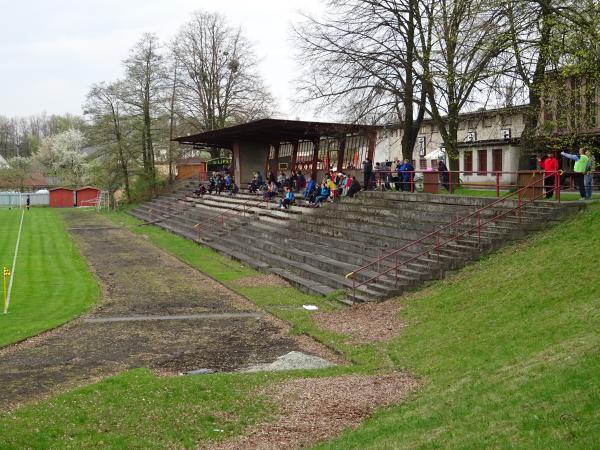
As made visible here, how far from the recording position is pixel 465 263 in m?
19.8

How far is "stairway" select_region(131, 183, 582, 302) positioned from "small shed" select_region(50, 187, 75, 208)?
4286 centimetres

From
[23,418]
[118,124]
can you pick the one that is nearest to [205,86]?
[118,124]

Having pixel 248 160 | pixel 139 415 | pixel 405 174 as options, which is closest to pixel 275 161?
pixel 248 160

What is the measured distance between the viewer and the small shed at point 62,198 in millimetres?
76562

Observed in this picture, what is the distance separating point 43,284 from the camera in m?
25.0

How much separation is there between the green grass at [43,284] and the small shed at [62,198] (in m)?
32.3

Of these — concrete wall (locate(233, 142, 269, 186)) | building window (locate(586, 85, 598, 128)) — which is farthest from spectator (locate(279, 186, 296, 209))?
building window (locate(586, 85, 598, 128))

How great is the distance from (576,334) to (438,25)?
62.3 feet

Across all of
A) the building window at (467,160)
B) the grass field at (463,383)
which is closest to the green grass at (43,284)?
the grass field at (463,383)

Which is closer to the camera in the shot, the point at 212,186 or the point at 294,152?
the point at 294,152

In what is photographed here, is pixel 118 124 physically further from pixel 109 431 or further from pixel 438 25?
pixel 109 431

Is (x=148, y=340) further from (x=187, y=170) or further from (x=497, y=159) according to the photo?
(x=187, y=170)

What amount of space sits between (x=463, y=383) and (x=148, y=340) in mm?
8827

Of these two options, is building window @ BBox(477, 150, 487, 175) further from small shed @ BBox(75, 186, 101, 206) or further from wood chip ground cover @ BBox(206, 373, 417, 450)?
small shed @ BBox(75, 186, 101, 206)
